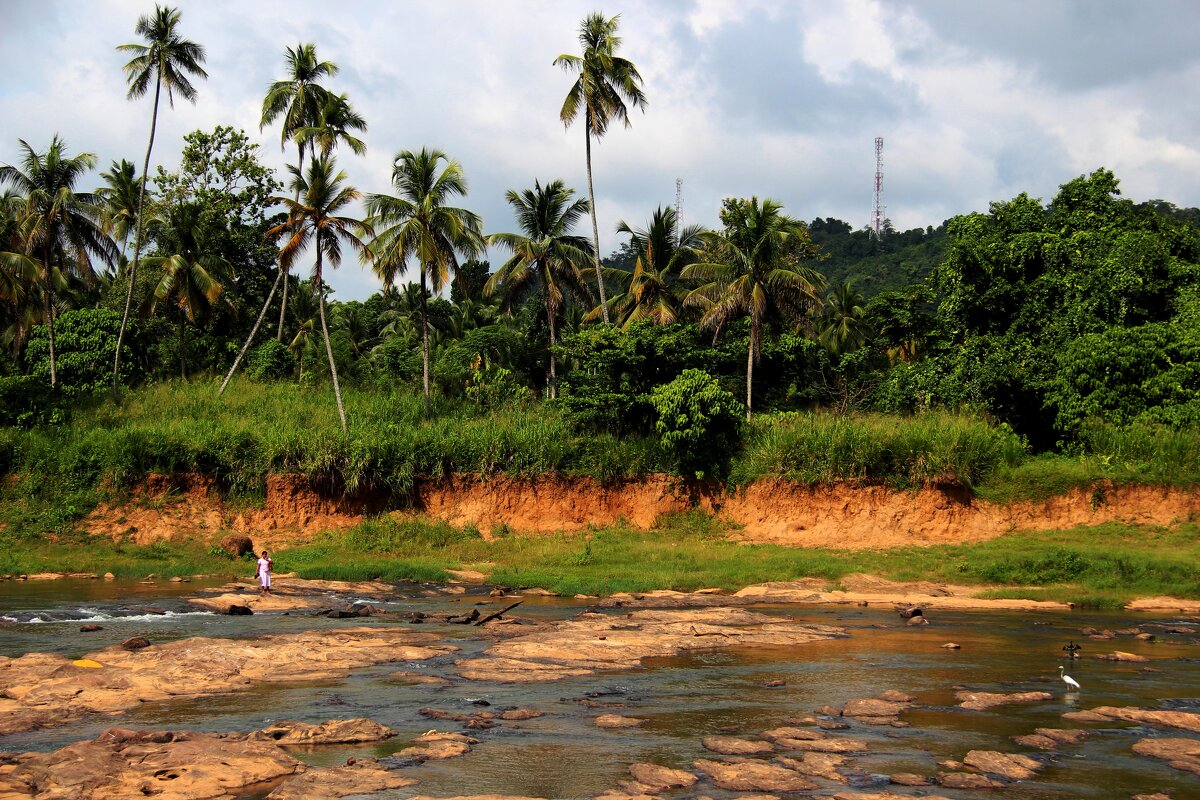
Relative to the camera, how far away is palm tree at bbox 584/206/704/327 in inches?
1670

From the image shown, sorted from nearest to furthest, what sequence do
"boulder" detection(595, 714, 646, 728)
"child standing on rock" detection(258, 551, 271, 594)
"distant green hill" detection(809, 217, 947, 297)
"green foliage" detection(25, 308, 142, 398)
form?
1. "boulder" detection(595, 714, 646, 728)
2. "child standing on rock" detection(258, 551, 271, 594)
3. "green foliage" detection(25, 308, 142, 398)
4. "distant green hill" detection(809, 217, 947, 297)

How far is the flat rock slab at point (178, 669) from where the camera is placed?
1280 centimetres

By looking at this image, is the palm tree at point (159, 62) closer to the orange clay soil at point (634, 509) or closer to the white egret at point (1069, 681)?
the orange clay soil at point (634, 509)

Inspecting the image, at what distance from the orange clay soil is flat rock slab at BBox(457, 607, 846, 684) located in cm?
1065

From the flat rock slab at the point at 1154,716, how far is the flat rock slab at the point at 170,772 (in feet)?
30.9

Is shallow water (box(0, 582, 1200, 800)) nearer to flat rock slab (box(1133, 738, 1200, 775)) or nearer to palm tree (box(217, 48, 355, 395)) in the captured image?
flat rock slab (box(1133, 738, 1200, 775))

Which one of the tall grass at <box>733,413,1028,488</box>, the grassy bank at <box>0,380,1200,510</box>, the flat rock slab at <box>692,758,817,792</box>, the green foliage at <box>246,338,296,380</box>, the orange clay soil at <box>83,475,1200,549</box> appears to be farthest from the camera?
the green foliage at <box>246,338,296,380</box>

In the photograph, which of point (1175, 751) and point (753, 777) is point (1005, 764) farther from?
point (753, 777)

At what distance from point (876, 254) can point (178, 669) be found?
9601 centimetres

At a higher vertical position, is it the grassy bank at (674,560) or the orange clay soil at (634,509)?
the orange clay soil at (634,509)

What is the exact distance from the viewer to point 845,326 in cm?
5491

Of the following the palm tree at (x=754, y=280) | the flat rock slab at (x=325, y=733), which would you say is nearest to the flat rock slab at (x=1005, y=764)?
the flat rock slab at (x=325, y=733)

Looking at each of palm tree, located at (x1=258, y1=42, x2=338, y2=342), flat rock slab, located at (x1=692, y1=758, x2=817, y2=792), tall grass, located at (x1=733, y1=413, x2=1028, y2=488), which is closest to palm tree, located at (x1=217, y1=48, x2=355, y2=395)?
palm tree, located at (x1=258, y1=42, x2=338, y2=342)

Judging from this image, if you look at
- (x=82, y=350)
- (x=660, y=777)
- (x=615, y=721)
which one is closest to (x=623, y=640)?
(x=615, y=721)
